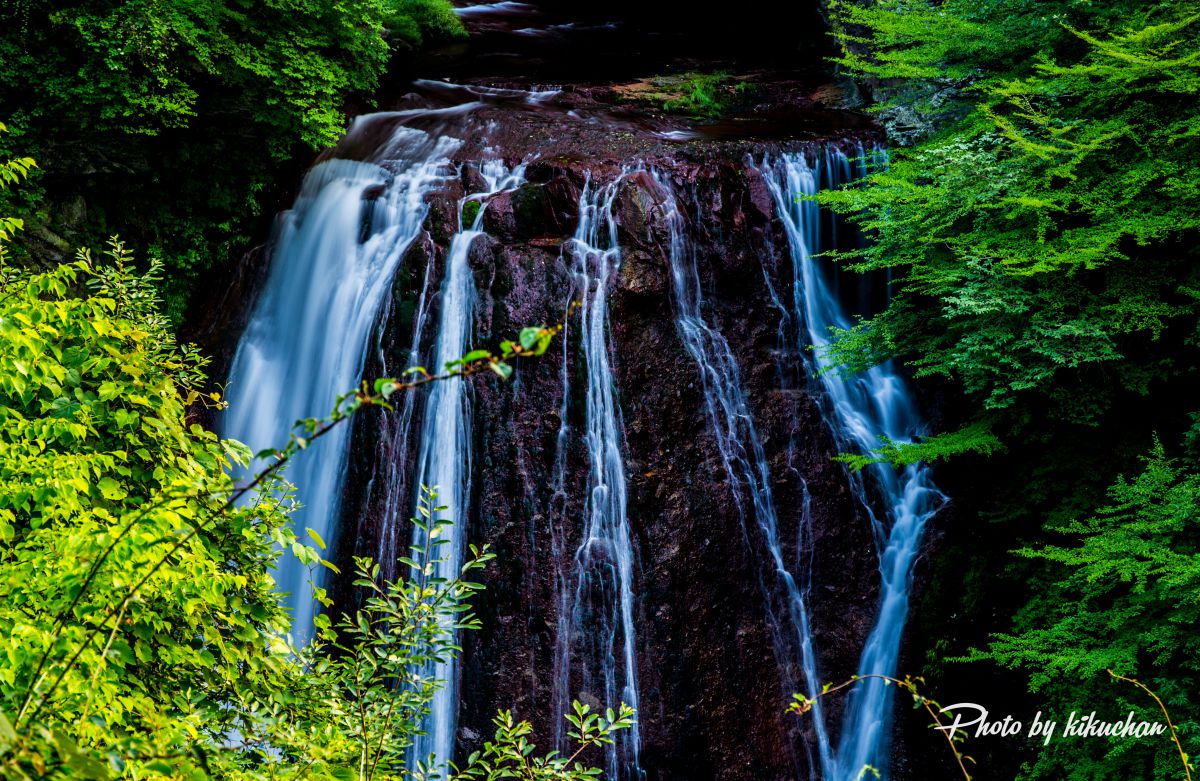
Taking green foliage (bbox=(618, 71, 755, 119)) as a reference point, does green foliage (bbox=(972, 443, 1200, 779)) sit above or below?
below

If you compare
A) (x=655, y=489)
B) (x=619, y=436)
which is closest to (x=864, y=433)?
(x=655, y=489)

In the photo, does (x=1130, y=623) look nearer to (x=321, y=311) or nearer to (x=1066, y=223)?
(x=1066, y=223)

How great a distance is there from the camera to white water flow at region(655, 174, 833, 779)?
778cm

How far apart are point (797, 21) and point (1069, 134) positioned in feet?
30.4

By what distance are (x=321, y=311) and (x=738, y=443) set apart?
16.1 feet

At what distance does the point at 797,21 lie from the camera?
14.5 metres

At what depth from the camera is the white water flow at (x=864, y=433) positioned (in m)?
7.79

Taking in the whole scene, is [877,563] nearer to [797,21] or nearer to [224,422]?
[224,422]

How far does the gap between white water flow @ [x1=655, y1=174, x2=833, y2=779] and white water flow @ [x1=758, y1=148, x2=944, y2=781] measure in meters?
0.53

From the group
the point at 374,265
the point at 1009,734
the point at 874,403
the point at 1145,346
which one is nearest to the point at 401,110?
the point at 374,265

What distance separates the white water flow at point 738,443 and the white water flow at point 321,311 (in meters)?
3.01

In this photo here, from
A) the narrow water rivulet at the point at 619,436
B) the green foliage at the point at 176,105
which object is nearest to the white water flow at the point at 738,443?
the narrow water rivulet at the point at 619,436

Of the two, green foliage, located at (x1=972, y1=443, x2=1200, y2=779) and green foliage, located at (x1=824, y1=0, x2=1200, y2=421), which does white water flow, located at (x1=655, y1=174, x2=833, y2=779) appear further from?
green foliage, located at (x1=972, y1=443, x2=1200, y2=779)

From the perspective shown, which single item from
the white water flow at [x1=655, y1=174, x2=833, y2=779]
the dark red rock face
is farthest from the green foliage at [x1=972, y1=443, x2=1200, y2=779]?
the dark red rock face
